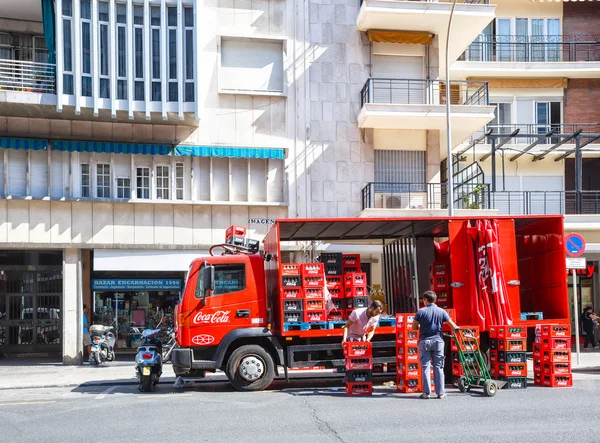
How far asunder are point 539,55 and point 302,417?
74.1ft

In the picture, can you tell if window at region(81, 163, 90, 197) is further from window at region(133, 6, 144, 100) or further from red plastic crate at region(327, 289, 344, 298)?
red plastic crate at region(327, 289, 344, 298)

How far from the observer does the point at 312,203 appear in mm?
23172

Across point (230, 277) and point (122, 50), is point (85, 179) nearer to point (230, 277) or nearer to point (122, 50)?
point (122, 50)

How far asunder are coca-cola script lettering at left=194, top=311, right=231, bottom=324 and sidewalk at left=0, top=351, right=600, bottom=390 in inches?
102

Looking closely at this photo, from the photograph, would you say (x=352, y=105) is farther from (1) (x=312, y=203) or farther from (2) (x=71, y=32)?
(2) (x=71, y=32)

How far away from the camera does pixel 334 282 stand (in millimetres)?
15875

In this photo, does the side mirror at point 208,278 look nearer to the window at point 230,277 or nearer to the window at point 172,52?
the window at point 230,277

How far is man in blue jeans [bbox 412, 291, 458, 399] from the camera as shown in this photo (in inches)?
480

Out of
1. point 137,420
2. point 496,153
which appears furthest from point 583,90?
point 137,420

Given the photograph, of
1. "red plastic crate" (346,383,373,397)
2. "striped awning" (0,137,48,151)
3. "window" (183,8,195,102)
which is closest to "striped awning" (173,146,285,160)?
"window" (183,8,195,102)

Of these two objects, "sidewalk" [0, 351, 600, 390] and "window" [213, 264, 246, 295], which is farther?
"sidewalk" [0, 351, 600, 390]

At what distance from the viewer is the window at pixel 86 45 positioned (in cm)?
2116

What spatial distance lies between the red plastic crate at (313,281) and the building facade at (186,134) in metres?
7.93

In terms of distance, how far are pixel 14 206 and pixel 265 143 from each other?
7.19 m
